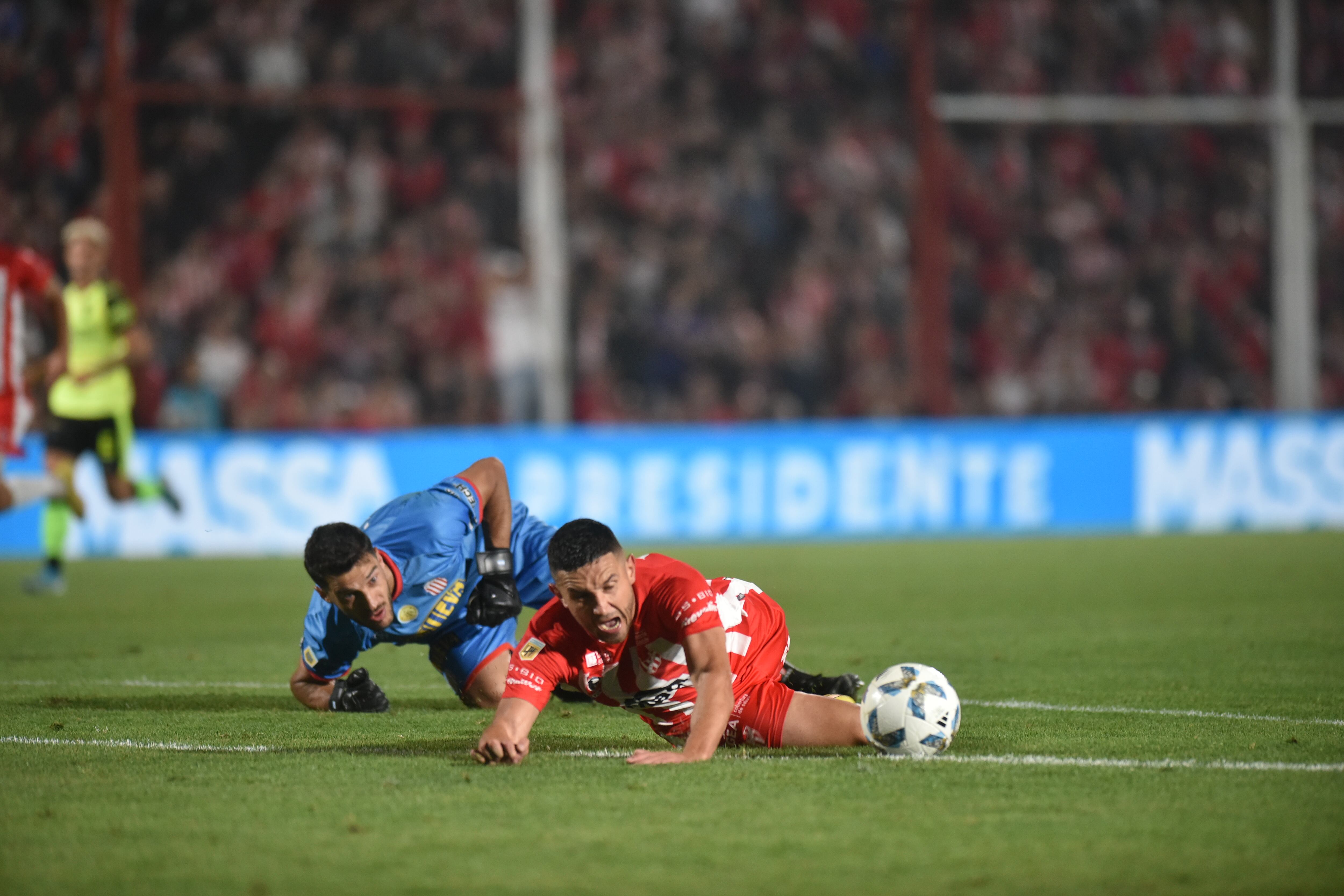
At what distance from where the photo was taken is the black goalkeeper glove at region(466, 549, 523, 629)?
22.7ft

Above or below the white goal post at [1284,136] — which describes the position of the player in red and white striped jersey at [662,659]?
below

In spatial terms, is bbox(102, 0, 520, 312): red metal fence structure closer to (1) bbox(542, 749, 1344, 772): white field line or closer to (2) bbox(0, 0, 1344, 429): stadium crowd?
(2) bbox(0, 0, 1344, 429): stadium crowd

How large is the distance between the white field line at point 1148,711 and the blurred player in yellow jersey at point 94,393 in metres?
7.75

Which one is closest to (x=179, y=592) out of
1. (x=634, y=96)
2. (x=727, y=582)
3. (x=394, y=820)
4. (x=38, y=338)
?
(x=38, y=338)

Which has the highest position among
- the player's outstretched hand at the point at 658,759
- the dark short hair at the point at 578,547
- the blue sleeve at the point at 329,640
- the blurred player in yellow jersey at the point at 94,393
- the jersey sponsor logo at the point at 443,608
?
the blurred player in yellow jersey at the point at 94,393

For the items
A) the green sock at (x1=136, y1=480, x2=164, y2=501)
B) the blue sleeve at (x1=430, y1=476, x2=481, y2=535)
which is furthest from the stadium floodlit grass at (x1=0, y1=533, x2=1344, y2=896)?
the green sock at (x1=136, y1=480, x2=164, y2=501)

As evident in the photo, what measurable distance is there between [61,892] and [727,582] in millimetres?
2715

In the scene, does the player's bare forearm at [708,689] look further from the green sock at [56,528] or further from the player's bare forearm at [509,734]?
the green sock at [56,528]

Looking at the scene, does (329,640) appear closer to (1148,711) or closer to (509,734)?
(509,734)

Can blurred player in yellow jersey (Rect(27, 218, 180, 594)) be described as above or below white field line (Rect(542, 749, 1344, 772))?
above

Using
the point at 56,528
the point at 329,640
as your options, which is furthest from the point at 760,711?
the point at 56,528

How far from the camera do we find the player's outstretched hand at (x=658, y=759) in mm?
5414

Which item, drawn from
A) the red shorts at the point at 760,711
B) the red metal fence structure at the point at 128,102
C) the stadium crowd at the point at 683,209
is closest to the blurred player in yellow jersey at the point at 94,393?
the red metal fence structure at the point at 128,102

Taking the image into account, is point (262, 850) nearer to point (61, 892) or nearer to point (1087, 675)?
point (61, 892)
